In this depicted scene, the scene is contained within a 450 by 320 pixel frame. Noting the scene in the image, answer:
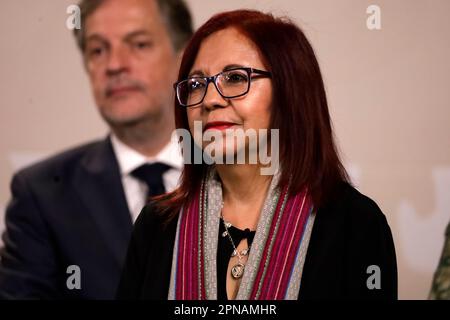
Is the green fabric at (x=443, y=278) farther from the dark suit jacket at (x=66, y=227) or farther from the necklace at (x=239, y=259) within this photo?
the dark suit jacket at (x=66, y=227)

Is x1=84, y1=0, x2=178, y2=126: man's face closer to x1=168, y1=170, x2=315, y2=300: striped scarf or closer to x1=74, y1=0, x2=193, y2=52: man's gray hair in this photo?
x1=74, y1=0, x2=193, y2=52: man's gray hair

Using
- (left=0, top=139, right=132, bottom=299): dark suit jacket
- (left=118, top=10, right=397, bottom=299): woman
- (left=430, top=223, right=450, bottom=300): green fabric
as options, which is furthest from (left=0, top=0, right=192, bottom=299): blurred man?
(left=430, top=223, right=450, bottom=300): green fabric

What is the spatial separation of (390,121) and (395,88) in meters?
0.11

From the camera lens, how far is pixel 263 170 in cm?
132

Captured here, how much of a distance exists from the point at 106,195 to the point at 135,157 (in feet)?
0.54

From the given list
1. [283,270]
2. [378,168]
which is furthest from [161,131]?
[283,270]

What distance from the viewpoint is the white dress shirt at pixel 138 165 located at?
1.99 meters

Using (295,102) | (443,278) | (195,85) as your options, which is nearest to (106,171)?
(195,85)

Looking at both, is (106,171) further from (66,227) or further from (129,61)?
(129,61)

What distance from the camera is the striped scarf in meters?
1.23

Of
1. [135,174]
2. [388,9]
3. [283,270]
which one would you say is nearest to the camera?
[283,270]

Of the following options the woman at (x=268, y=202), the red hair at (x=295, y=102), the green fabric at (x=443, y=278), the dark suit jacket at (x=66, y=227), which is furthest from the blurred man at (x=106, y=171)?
the green fabric at (x=443, y=278)

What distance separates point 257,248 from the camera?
4.13 ft

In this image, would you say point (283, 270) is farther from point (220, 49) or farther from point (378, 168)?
point (378, 168)
